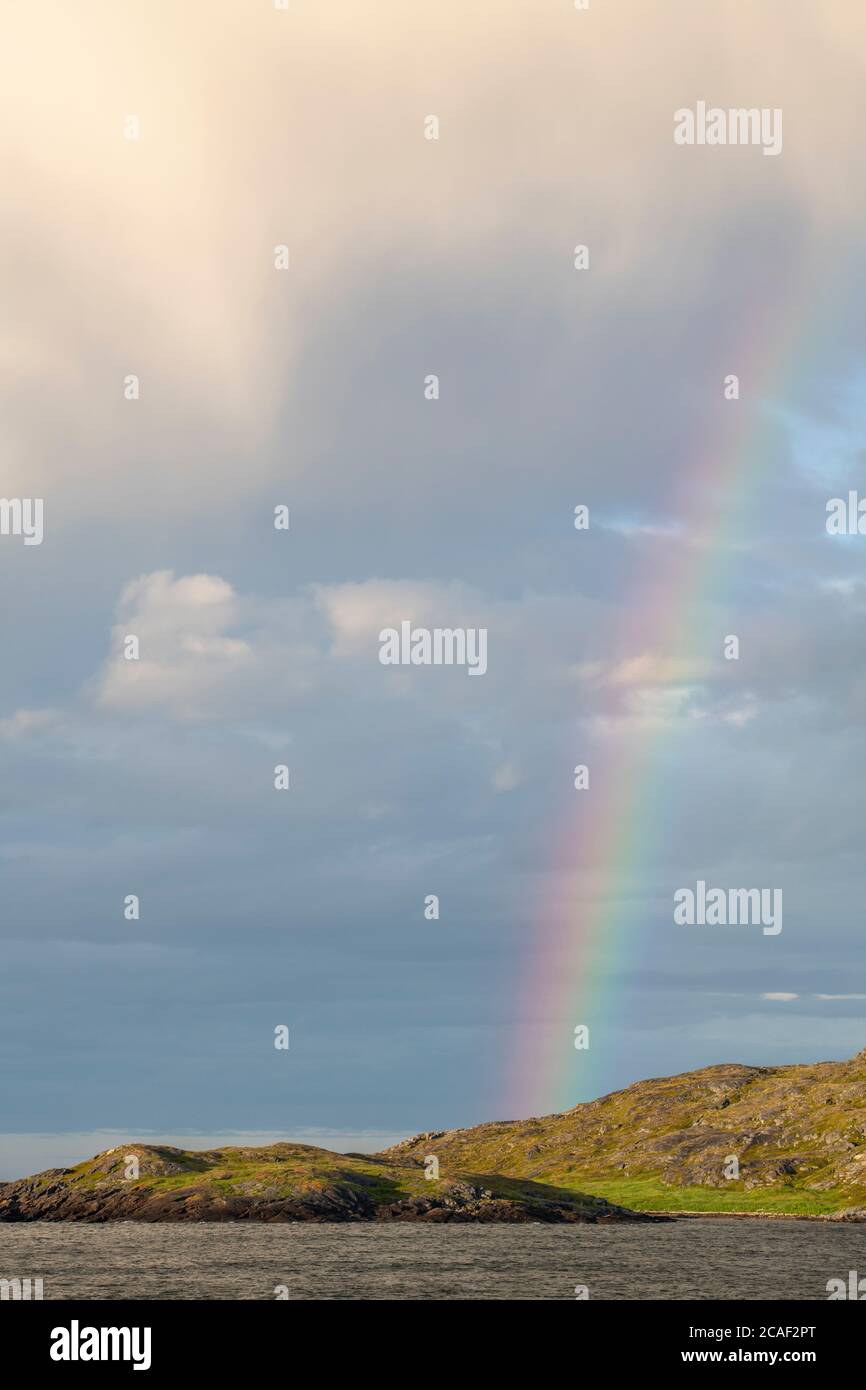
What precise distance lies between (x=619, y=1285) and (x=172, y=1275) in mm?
50713

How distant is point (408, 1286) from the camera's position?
137 meters
